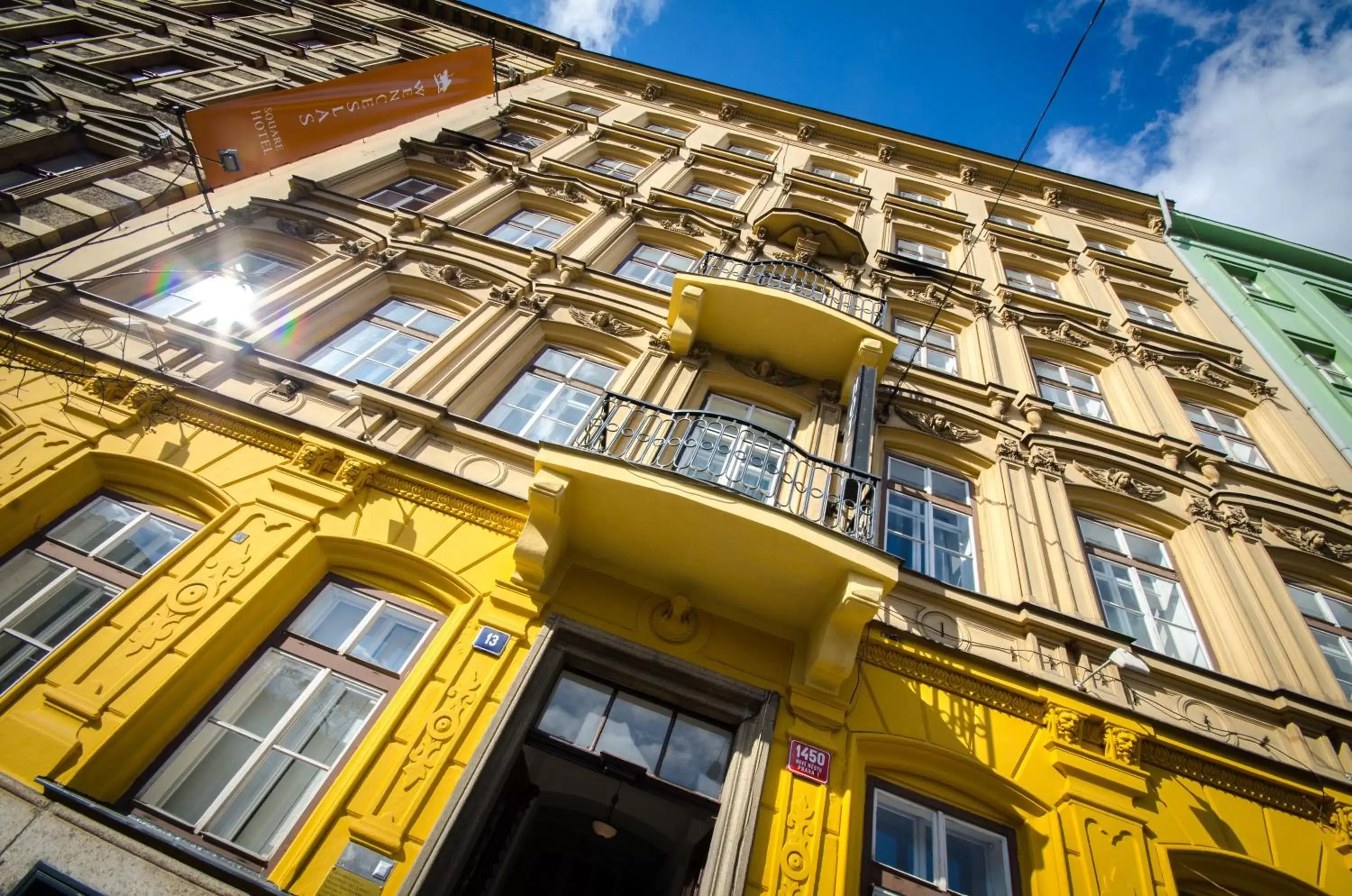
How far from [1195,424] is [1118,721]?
26.9 feet

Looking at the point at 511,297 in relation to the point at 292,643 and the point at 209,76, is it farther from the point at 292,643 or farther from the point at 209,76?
the point at 209,76

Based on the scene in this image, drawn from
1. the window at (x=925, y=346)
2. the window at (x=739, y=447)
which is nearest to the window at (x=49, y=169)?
the window at (x=739, y=447)

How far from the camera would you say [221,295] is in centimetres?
923

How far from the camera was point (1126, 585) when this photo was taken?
26.6ft

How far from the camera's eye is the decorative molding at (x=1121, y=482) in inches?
363

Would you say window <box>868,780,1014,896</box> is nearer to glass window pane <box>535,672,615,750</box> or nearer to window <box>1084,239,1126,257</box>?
glass window pane <box>535,672,615,750</box>

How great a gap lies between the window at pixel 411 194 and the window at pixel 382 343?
10.4ft

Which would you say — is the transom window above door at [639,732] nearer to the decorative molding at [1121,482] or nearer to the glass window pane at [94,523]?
the glass window pane at [94,523]

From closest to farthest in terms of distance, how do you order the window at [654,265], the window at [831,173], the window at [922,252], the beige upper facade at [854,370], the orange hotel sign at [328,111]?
1. the beige upper facade at [854,370]
2. the orange hotel sign at [328,111]
3. the window at [654,265]
4. the window at [922,252]
5. the window at [831,173]

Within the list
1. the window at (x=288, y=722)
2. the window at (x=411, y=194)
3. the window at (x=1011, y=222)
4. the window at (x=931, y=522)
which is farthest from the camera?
the window at (x=1011, y=222)

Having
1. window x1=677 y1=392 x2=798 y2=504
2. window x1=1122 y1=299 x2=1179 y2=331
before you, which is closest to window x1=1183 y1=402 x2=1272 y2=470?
window x1=1122 y1=299 x2=1179 y2=331

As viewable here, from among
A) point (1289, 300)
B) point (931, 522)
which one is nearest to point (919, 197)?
point (1289, 300)

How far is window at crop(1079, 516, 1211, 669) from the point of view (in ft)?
24.6

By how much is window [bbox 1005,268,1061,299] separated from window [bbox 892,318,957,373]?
3419 mm
